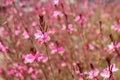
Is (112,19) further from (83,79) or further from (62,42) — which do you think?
(83,79)

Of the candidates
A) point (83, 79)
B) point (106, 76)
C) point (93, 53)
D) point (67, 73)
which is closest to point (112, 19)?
point (93, 53)

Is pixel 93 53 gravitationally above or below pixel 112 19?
below

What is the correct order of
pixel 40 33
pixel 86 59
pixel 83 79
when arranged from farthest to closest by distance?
pixel 86 59
pixel 83 79
pixel 40 33

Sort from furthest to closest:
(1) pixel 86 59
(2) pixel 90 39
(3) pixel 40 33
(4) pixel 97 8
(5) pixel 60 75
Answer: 1. (4) pixel 97 8
2. (2) pixel 90 39
3. (1) pixel 86 59
4. (5) pixel 60 75
5. (3) pixel 40 33

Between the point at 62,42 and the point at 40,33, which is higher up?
the point at 62,42

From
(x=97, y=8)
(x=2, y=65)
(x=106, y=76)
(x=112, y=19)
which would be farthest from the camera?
Answer: (x=97, y=8)

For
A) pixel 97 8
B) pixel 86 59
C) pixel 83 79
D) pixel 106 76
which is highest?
pixel 97 8

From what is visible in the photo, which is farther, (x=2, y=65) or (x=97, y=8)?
(x=97, y=8)

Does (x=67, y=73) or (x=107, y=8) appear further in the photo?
(x=107, y=8)

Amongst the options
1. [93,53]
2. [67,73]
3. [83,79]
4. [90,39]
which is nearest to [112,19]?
[90,39]
